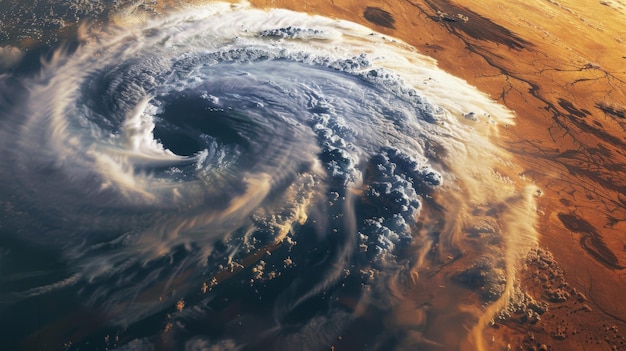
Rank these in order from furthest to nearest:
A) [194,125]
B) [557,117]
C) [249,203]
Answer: [557,117]
[194,125]
[249,203]

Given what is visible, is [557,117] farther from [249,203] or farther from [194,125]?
[194,125]

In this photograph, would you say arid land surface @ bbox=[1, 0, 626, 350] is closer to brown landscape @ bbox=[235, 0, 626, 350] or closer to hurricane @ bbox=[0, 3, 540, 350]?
brown landscape @ bbox=[235, 0, 626, 350]

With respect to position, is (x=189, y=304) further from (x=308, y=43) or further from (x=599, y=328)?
(x=308, y=43)

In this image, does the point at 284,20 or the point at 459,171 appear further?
the point at 284,20

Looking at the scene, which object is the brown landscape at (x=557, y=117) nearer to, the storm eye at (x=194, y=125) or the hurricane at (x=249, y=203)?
the hurricane at (x=249, y=203)

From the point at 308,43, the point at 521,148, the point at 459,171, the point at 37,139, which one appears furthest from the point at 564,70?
the point at 37,139

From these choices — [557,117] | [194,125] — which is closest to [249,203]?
[194,125]
